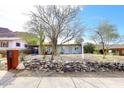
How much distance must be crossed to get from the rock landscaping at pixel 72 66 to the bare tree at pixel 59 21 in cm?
133

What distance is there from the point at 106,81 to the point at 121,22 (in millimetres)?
4299

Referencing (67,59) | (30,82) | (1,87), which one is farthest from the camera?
(67,59)

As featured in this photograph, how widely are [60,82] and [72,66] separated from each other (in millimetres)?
2090

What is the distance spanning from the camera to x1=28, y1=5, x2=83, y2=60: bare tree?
378 inches

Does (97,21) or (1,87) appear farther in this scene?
(97,21)

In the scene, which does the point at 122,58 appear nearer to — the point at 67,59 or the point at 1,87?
the point at 67,59

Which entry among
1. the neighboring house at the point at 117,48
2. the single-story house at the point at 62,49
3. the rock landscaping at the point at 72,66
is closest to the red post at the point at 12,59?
the rock landscaping at the point at 72,66

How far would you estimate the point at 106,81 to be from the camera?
6.56m

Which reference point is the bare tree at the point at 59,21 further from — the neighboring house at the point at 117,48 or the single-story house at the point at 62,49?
the neighboring house at the point at 117,48

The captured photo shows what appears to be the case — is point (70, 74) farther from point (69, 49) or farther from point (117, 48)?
point (117, 48)

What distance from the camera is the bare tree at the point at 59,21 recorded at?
960 centimetres

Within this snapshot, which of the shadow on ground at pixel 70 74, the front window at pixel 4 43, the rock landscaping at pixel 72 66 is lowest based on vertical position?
the shadow on ground at pixel 70 74

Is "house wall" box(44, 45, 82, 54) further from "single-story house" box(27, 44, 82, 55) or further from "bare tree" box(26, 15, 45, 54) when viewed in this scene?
"bare tree" box(26, 15, 45, 54)
